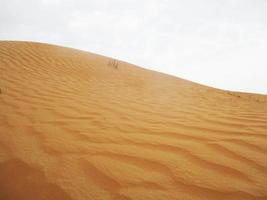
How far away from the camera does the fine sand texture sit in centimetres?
122

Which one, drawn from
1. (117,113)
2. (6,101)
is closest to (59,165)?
(117,113)

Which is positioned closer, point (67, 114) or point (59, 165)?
point (59, 165)

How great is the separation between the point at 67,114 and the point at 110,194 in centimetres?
162

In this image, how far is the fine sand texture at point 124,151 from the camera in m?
1.22

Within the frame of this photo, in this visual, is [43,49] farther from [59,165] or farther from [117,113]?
[59,165]

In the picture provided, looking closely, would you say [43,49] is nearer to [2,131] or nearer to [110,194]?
[2,131]

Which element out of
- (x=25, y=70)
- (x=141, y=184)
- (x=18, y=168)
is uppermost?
(x=25, y=70)

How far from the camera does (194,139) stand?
77.5 inches

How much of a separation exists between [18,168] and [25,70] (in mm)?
4436

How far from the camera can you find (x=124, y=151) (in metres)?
1.68

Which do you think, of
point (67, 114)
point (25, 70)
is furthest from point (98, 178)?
point (25, 70)

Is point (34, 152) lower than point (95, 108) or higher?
lower

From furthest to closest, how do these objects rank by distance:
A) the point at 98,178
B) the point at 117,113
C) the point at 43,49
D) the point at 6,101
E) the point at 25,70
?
the point at 43,49 < the point at 25,70 < the point at 6,101 < the point at 117,113 < the point at 98,178

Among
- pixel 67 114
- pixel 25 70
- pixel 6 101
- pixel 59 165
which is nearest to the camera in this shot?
pixel 59 165
